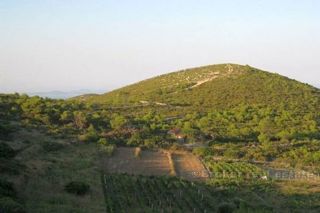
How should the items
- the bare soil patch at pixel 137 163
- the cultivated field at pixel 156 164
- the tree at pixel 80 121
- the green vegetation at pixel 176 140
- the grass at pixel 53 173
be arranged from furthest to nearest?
the tree at pixel 80 121, the bare soil patch at pixel 137 163, the cultivated field at pixel 156 164, the green vegetation at pixel 176 140, the grass at pixel 53 173

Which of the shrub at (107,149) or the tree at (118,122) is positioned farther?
the tree at (118,122)

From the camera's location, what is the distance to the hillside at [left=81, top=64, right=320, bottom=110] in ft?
262

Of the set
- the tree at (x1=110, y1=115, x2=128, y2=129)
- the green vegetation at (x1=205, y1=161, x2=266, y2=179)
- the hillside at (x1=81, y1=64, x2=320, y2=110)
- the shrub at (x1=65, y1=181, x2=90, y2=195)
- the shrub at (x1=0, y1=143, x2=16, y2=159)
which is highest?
the hillside at (x1=81, y1=64, x2=320, y2=110)

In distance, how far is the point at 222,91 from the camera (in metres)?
85.8

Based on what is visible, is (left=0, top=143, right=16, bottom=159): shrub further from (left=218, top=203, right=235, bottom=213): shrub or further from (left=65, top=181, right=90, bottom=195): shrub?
(left=218, top=203, right=235, bottom=213): shrub

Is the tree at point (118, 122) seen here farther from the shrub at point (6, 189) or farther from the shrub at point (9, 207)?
the shrub at point (9, 207)

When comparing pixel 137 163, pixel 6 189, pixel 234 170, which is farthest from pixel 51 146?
pixel 6 189

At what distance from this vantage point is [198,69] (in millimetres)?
108562

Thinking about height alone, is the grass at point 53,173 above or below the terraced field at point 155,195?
above

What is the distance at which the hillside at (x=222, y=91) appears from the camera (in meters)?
79.8

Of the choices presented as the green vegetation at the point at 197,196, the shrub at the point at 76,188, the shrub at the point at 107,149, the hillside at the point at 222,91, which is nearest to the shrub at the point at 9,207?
the green vegetation at the point at 197,196

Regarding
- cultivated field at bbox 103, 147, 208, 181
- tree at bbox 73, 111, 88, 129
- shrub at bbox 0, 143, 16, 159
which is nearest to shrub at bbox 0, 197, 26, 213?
shrub at bbox 0, 143, 16, 159

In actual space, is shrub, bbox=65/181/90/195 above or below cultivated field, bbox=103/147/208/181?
above

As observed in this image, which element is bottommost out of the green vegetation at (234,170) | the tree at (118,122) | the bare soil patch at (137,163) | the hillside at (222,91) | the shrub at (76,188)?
the green vegetation at (234,170)
